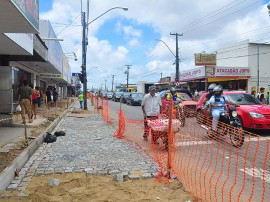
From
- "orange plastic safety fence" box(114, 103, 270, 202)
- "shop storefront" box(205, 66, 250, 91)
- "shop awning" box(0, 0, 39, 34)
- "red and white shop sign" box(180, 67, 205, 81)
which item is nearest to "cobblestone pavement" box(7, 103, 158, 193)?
"orange plastic safety fence" box(114, 103, 270, 202)

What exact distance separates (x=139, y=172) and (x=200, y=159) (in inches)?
71.2

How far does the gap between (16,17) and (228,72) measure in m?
31.8

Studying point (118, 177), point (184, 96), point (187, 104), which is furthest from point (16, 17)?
point (184, 96)

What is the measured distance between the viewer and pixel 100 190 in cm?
501

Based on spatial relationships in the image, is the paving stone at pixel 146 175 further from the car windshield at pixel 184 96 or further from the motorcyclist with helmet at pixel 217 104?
the car windshield at pixel 184 96

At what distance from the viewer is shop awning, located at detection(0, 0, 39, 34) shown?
6.32 meters

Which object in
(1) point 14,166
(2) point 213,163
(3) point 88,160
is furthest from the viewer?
(3) point 88,160

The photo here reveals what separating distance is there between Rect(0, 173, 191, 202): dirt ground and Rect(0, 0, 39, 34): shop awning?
131 inches

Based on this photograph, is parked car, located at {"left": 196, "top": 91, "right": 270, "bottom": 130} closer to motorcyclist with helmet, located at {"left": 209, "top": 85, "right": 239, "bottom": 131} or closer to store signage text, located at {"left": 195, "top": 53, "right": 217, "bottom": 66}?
motorcyclist with helmet, located at {"left": 209, "top": 85, "right": 239, "bottom": 131}

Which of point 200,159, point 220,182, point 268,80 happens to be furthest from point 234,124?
point 268,80

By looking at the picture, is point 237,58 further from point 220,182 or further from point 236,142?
point 220,182

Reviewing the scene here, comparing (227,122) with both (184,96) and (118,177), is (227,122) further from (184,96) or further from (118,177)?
(184,96)

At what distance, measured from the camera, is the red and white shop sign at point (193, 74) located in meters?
38.6

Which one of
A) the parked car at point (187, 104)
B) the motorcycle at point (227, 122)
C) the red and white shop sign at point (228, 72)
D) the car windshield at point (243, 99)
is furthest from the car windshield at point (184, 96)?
the red and white shop sign at point (228, 72)
